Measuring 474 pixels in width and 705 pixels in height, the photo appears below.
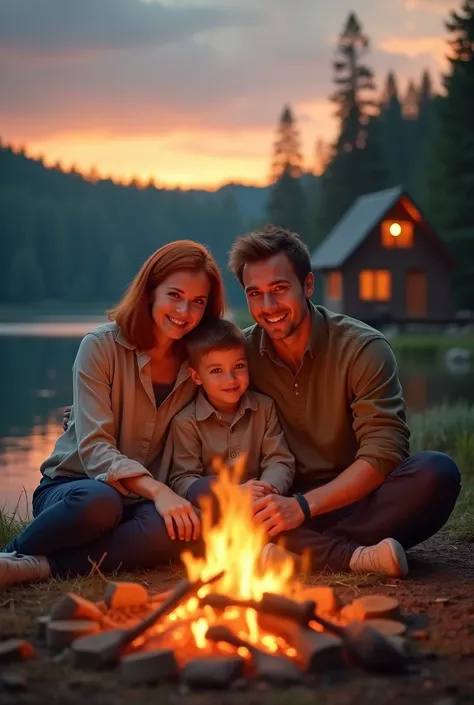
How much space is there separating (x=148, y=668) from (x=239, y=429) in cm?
184

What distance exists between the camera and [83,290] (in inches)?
2783

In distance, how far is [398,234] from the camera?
3016cm

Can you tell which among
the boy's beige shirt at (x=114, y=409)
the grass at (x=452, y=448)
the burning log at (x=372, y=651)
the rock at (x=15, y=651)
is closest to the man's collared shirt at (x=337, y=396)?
the boy's beige shirt at (x=114, y=409)

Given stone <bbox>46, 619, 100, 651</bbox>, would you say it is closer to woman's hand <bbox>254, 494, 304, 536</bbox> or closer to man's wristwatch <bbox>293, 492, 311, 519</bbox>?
woman's hand <bbox>254, 494, 304, 536</bbox>

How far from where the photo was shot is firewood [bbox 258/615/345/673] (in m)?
2.87

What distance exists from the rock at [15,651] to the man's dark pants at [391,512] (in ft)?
4.57

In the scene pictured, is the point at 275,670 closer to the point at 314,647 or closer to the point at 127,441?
the point at 314,647

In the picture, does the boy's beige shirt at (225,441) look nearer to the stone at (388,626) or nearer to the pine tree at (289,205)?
the stone at (388,626)

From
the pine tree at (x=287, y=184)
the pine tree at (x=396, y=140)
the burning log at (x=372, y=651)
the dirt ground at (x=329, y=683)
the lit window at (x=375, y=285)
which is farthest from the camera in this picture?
the pine tree at (x=396, y=140)

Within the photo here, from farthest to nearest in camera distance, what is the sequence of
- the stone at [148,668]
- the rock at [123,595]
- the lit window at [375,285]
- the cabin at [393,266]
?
1. the lit window at [375,285]
2. the cabin at [393,266]
3. the rock at [123,595]
4. the stone at [148,668]

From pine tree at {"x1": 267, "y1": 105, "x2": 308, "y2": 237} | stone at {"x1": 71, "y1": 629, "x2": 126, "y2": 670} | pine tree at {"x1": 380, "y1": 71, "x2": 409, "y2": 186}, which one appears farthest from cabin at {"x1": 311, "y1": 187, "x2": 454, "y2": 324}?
stone at {"x1": 71, "y1": 629, "x2": 126, "y2": 670}

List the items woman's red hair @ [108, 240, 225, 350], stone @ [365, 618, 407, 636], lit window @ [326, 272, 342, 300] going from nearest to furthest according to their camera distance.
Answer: stone @ [365, 618, 407, 636], woman's red hair @ [108, 240, 225, 350], lit window @ [326, 272, 342, 300]

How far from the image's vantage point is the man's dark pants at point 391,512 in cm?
433

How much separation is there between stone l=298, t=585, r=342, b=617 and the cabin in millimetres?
26262
